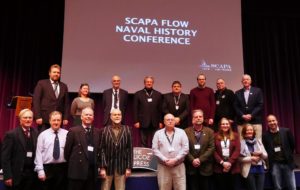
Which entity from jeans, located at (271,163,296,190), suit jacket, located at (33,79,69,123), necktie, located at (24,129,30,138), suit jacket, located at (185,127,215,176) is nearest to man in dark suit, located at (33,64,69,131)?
suit jacket, located at (33,79,69,123)

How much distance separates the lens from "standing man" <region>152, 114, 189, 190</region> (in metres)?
3.75

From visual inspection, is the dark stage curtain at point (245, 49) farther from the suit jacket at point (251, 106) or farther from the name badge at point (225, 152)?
Result: the name badge at point (225, 152)

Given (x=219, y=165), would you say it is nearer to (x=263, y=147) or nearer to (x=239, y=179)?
(x=239, y=179)

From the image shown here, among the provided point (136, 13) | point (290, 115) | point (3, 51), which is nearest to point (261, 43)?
point (290, 115)

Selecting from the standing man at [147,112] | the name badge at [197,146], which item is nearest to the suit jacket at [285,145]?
the name badge at [197,146]

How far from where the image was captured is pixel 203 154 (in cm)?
388

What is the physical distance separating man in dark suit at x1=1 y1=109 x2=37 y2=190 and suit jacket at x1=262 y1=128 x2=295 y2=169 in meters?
3.03

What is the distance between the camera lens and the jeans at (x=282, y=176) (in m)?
4.15

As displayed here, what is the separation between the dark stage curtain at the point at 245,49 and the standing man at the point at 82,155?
3.07 metres

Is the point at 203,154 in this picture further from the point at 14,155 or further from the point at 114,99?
the point at 14,155

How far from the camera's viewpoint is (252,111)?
4.71 m

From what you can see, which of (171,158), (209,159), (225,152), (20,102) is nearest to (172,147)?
(171,158)

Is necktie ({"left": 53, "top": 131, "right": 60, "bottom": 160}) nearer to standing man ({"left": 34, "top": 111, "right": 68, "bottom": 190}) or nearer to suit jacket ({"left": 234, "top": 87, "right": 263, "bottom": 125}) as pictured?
standing man ({"left": 34, "top": 111, "right": 68, "bottom": 190})

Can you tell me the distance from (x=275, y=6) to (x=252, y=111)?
4081mm
